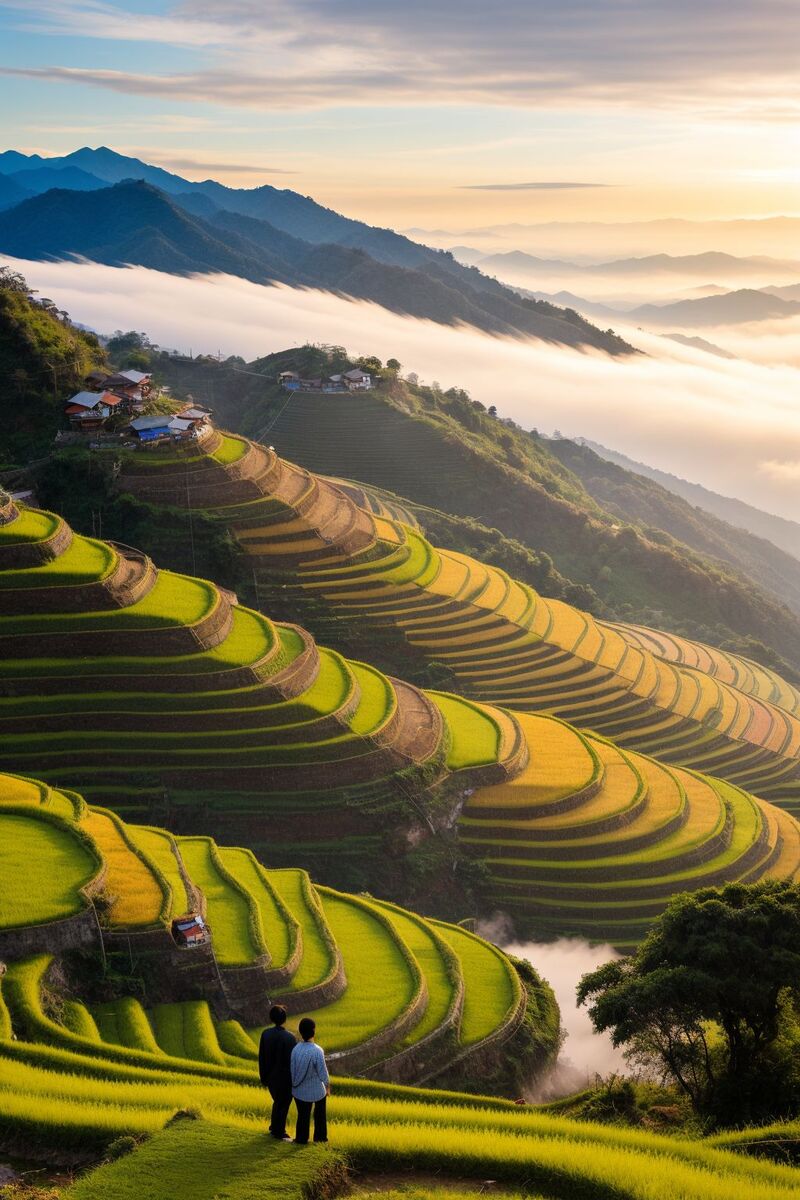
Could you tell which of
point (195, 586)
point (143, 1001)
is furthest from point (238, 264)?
point (143, 1001)

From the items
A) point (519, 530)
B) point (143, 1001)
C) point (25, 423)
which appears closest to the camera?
point (143, 1001)

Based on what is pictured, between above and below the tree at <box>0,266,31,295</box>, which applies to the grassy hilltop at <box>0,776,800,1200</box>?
below

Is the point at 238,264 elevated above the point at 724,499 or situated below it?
above

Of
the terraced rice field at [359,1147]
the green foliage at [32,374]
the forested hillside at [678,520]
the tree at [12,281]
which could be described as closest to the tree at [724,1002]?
the terraced rice field at [359,1147]

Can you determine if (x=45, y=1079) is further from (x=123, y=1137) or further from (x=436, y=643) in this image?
(x=436, y=643)

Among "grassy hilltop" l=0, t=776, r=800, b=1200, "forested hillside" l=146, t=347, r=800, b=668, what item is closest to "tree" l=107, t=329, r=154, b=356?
"forested hillside" l=146, t=347, r=800, b=668

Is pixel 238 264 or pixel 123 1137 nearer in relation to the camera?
pixel 123 1137

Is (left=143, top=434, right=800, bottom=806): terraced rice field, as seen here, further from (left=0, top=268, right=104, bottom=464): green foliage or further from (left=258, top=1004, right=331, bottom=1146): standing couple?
(left=258, top=1004, right=331, bottom=1146): standing couple
